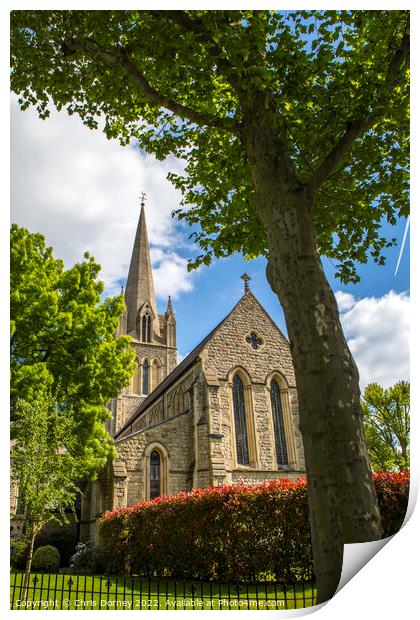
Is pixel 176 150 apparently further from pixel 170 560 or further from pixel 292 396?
pixel 292 396

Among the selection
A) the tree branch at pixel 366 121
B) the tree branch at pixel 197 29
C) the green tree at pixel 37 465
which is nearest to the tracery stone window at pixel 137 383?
the green tree at pixel 37 465

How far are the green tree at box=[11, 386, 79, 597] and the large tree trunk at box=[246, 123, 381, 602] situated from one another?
14.8 feet

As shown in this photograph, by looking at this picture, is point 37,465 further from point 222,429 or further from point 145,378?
point 145,378

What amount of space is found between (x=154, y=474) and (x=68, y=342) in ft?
23.4

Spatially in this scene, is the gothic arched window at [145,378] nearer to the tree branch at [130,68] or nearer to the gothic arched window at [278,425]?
the gothic arched window at [278,425]

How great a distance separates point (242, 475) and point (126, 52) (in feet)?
42.0

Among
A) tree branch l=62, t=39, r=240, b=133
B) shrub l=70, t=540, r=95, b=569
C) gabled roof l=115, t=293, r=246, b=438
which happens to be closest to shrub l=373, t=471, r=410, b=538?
tree branch l=62, t=39, r=240, b=133

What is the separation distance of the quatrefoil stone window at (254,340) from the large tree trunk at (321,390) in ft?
42.1

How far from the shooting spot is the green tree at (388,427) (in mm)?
8828

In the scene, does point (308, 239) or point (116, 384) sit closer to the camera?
point (308, 239)

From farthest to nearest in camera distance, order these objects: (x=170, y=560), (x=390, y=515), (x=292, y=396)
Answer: (x=292, y=396) < (x=170, y=560) < (x=390, y=515)

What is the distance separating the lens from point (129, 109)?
7.42m

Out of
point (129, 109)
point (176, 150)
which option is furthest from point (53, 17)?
point (176, 150)

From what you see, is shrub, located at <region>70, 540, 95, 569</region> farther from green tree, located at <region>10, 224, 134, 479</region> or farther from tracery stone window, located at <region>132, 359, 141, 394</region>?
tracery stone window, located at <region>132, 359, 141, 394</region>
